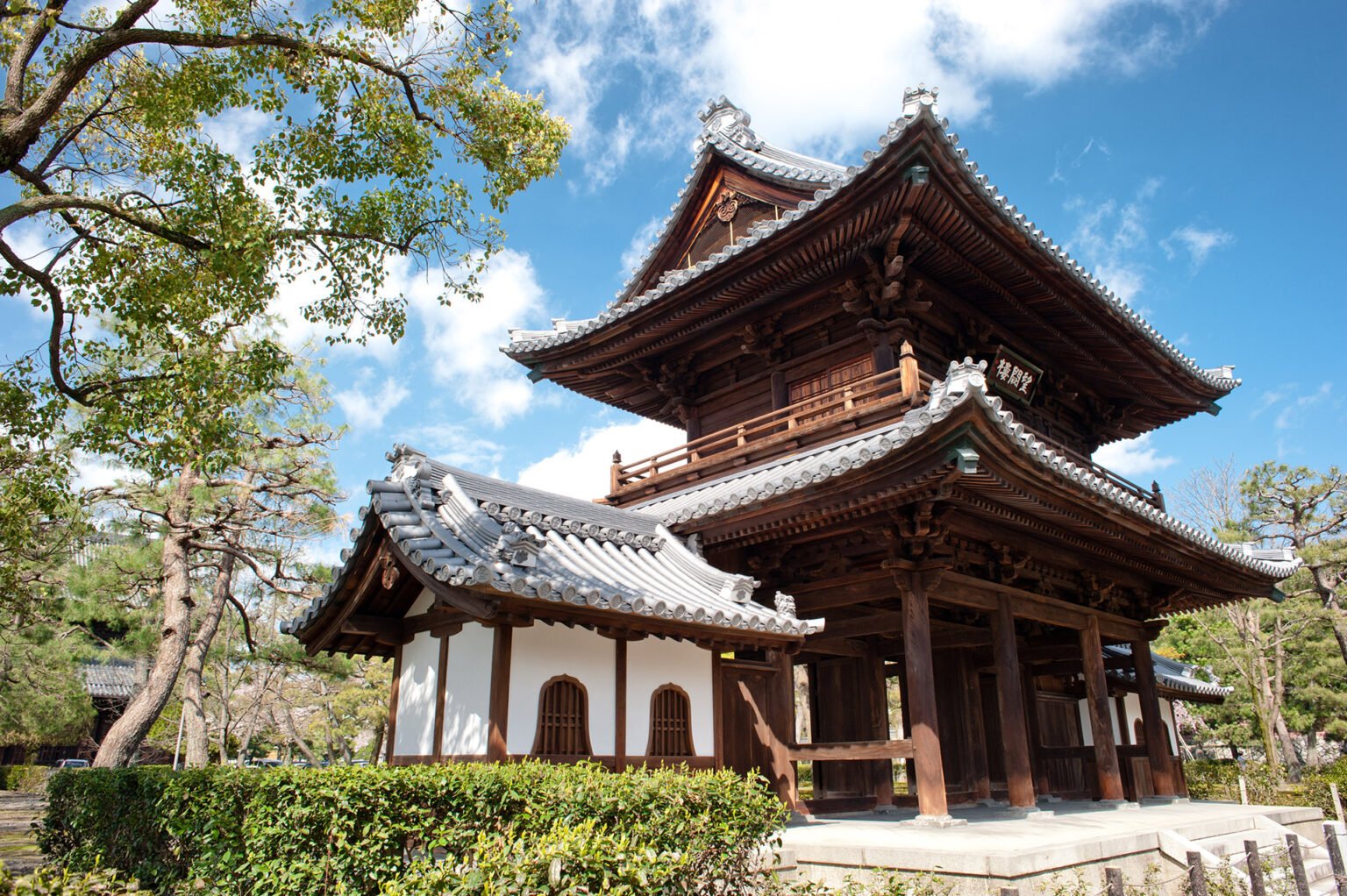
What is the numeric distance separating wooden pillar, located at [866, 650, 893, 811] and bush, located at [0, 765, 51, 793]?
33.1m

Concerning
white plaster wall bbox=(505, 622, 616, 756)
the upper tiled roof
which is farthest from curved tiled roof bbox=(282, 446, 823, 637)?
the upper tiled roof

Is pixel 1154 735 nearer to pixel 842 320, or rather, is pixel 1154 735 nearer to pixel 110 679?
pixel 842 320

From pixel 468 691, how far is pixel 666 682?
2.25 m

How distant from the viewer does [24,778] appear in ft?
108

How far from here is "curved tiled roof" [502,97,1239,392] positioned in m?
10.6

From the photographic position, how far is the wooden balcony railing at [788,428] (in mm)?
11328

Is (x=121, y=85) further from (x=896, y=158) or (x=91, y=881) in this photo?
(x=896, y=158)

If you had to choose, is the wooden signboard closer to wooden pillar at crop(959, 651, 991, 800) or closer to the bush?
wooden pillar at crop(959, 651, 991, 800)

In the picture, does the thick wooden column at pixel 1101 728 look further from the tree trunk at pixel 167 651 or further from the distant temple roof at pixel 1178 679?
the tree trunk at pixel 167 651

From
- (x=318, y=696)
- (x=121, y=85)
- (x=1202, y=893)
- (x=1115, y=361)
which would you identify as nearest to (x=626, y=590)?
(x=1202, y=893)

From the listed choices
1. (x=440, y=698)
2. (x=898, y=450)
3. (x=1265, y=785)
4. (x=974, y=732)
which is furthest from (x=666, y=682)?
(x=1265, y=785)

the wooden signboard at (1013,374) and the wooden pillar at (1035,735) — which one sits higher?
the wooden signboard at (1013,374)

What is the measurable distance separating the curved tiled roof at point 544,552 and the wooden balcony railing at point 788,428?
179 centimetres

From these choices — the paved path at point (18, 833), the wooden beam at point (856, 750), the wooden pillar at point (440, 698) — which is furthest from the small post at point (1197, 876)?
the paved path at point (18, 833)
